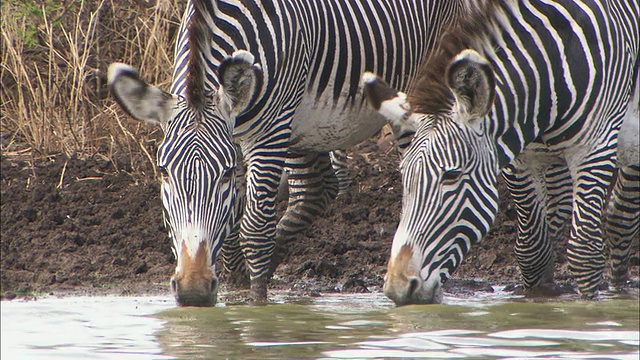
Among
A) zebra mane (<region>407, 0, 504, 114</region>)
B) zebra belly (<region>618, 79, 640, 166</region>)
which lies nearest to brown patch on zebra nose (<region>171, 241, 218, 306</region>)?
zebra mane (<region>407, 0, 504, 114</region>)

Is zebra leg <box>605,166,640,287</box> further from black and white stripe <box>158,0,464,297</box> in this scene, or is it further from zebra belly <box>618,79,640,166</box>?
black and white stripe <box>158,0,464,297</box>

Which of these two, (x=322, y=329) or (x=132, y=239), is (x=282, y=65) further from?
(x=132, y=239)

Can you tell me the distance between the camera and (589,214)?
292 inches

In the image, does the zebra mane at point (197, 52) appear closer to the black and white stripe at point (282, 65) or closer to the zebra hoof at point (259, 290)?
the black and white stripe at point (282, 65)

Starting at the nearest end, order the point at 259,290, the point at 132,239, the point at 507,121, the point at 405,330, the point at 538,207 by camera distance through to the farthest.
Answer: the point at 405,330, the point at 507,121, the point at 259,290, the point at 538,207, the point at 132,239

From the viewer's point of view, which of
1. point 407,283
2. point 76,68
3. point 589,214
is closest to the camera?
point 407,283

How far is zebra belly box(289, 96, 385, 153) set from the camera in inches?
319

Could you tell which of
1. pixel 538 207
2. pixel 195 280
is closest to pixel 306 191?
pixel 538 207

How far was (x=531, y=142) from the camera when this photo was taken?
760cm

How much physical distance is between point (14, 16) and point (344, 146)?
15.2 ft

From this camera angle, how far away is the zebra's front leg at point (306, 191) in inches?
355

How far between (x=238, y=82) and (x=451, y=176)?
1393mm

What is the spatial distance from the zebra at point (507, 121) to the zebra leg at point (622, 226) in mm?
770

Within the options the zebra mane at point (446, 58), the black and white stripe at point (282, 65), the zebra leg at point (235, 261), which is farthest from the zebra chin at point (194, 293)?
the zebra leg at point (235, 261)
